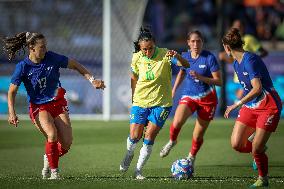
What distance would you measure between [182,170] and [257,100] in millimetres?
1574

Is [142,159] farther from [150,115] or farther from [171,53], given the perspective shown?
[171,53]

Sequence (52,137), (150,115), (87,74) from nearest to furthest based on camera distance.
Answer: (52,137)
(87,74)
(150,115)

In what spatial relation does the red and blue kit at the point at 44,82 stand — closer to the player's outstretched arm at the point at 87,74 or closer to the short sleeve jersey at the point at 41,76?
the short sleeve jersey at the point at 41,76

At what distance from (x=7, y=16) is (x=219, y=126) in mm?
6526

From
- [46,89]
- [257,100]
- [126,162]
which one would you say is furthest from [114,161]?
[257,100]

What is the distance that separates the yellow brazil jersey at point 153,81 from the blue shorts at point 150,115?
0.20 ft

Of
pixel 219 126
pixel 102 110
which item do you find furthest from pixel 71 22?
pixel 219 126

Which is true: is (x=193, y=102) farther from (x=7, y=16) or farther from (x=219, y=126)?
(x=7, y=16)

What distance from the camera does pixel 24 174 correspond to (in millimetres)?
13133

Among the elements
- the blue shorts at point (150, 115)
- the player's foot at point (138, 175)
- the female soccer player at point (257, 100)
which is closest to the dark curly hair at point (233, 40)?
the female soccer player at point (257, 100)

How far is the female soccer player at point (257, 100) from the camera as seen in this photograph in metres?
11.4

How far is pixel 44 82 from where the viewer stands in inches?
491

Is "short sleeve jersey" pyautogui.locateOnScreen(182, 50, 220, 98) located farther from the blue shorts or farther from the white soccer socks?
the white soccer socks

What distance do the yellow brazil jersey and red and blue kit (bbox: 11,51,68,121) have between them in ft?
3.57
